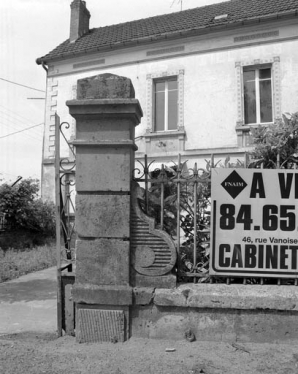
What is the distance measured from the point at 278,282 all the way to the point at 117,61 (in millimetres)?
11950

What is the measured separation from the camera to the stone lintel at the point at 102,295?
3.50 meters

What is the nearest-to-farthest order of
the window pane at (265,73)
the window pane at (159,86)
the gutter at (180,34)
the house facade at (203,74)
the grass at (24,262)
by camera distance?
the grass at (24,262) < the gutter at (180,34) < the house facade at (203,74) < the window pane at (265,73) < the window pane at (159,86)

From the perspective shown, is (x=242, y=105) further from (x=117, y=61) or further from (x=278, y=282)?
(x=278, y=282)

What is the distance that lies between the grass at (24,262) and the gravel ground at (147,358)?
4.50m

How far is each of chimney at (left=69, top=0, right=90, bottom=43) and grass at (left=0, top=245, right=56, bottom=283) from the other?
9460mm

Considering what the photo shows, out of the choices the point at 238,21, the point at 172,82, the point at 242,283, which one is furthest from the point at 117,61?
the point at 242,283

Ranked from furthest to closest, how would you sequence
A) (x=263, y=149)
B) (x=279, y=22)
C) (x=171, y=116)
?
1. (x=171, y=116)
2. (x=279, y=22)
3. (x=263, y=149)

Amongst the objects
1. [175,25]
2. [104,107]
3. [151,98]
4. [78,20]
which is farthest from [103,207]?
[78,20]

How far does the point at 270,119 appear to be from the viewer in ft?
38.6

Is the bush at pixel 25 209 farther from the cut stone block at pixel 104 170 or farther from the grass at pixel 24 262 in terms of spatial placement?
the cut stone block at pixel 104 170

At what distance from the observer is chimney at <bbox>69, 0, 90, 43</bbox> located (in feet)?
50.0

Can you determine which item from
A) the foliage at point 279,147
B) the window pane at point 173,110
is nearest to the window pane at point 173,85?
the window pane at point 173,110

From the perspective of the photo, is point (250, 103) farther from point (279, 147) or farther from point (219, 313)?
point (219, 313)

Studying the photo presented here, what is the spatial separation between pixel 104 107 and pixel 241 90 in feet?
31.0
